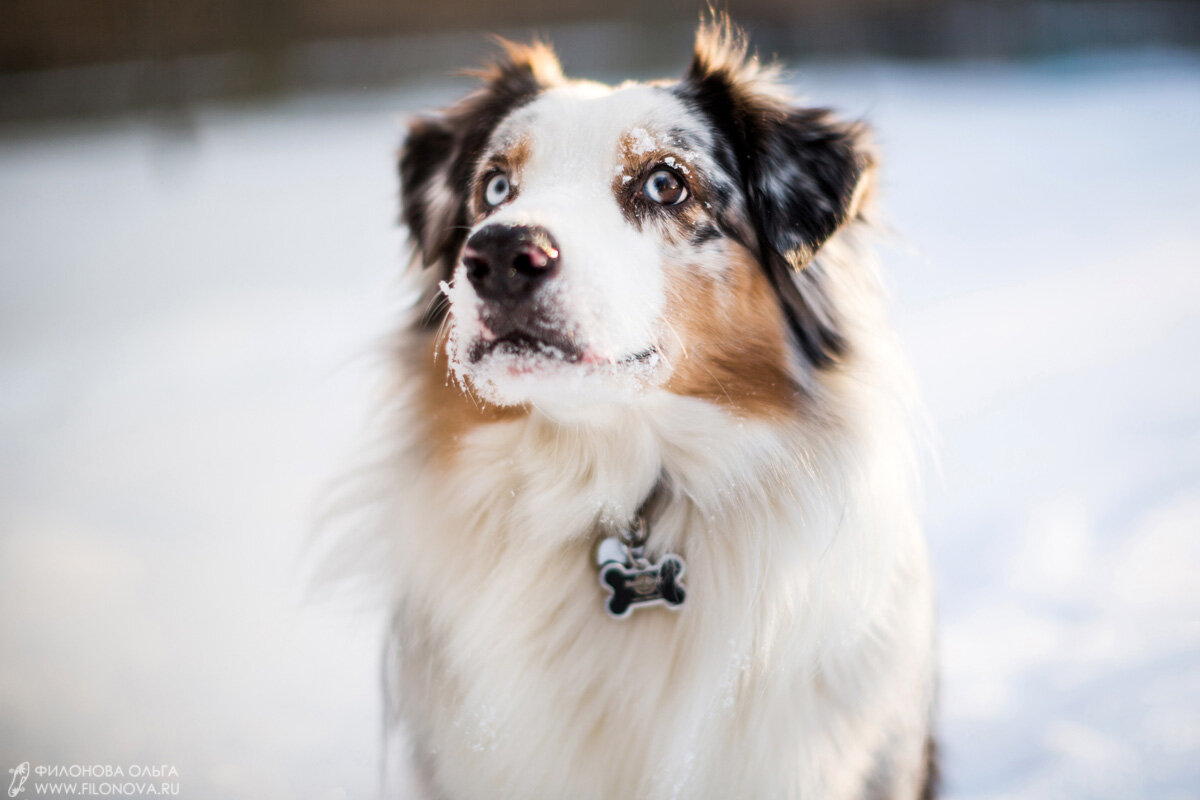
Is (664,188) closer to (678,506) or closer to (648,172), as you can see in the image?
(648,172)

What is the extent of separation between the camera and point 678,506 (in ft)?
4.58

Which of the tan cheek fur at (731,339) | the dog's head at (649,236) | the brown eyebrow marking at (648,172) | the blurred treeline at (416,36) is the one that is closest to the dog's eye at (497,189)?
the dog's head at (649,236)

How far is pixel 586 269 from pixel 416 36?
3.78 meters

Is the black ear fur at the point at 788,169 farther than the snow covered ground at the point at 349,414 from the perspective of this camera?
No

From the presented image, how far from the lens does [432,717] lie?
1.46 metres

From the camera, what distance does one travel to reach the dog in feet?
4.31

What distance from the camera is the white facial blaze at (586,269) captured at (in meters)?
1.12

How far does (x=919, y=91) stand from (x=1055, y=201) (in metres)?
1.14

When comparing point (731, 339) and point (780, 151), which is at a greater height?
point (780, 151)

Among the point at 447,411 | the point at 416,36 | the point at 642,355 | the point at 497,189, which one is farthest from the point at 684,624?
the point at 416,36

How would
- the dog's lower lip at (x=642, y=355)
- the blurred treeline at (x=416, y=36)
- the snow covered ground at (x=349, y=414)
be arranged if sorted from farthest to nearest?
the blurred treeline at (x=416, y=36) → the snow covered ground at (x=349, y=414) → the dog's lower lip at (x=642, y=355)

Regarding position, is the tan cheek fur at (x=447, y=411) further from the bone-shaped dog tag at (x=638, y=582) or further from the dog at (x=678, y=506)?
the bone-shaped dog tag at (x=638, y=582)

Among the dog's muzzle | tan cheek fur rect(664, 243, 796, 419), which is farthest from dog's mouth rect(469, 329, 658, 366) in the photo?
tan cheek fur rect(664, 243, 796, 419)

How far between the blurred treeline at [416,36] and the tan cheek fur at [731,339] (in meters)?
2.77
